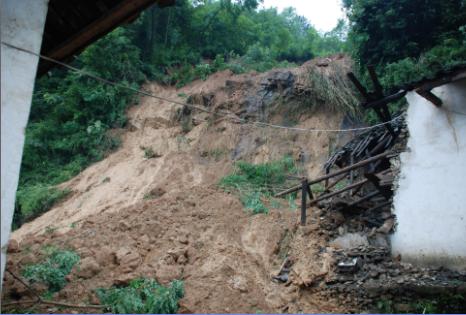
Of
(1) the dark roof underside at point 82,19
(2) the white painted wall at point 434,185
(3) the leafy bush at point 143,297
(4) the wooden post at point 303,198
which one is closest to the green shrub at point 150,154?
(4) the wooden post at point 303,198

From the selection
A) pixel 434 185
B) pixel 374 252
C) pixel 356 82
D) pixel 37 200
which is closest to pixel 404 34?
pixel 356 82

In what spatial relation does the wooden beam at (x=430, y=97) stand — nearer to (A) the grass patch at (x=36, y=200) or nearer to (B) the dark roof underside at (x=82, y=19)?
(B) the dark roof underside at (x=82, y=19)

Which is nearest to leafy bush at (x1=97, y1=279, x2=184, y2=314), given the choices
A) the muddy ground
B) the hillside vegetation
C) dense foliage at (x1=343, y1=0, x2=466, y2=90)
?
the muddy ground

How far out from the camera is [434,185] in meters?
7.39

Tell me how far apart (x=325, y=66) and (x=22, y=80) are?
14.4 meters

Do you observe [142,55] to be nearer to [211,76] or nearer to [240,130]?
[211,76]

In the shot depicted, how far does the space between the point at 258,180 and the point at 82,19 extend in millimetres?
8771

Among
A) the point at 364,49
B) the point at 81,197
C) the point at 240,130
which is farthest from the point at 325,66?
the point at 81,197

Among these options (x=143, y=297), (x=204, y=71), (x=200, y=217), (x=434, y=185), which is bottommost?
(x=143, y=297)

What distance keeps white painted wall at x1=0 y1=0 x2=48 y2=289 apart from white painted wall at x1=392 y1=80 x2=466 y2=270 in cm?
669

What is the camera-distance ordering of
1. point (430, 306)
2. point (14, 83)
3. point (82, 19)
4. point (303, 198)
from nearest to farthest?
point (14, 83) → point (82, 19) → point (430, 306) → point (303, 198)

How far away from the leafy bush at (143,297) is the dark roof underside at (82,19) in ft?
11.9

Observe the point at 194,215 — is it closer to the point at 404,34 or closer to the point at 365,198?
the point at 365,198

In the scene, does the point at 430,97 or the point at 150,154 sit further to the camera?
the point at 150,154
